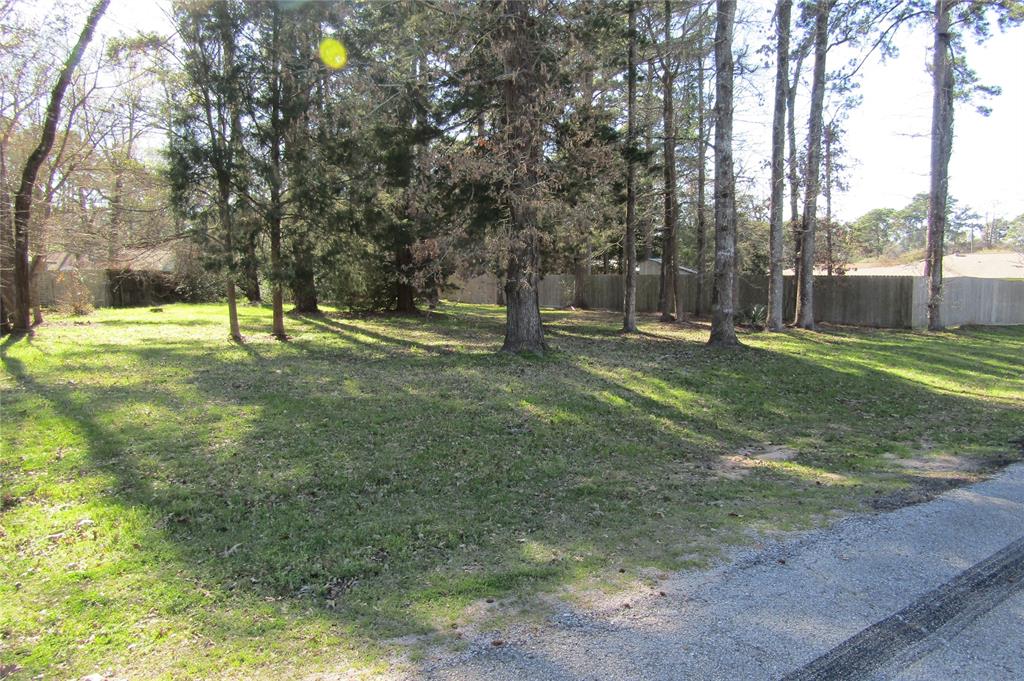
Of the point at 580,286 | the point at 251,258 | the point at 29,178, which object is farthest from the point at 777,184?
the point at 29,178

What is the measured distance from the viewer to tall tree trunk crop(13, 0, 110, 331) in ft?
50.6

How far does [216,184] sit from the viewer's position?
51.8ft

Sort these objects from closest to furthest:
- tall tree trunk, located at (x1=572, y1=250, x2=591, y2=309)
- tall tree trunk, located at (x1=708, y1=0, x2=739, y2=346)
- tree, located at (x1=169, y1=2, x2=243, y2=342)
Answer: tall tree trunk, located at (x1=708, y1=0, x2=739, y2=346) → tree, located at (x1=169, y1=2, x2=243, y2=342) → tall tree trunk, located at (x1=572, y1=250, x2=591, y2=309)

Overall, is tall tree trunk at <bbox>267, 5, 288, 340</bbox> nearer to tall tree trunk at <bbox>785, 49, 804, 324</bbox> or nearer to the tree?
the tree

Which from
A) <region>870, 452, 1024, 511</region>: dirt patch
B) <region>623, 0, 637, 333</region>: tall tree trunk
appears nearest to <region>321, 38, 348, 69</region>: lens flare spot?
<region>623, 0, 637, 333</region>: tall tree trunk

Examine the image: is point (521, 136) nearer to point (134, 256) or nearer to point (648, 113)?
point (648, 113)

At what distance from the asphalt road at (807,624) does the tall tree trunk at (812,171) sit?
1086 centimetres

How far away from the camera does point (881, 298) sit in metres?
23.0

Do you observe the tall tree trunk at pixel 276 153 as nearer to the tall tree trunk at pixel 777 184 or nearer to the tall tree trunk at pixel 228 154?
the tall tree trunk at pixel 228 154

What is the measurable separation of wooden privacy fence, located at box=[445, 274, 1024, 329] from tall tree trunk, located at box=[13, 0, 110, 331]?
38.9ft

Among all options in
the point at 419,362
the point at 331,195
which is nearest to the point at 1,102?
the point at 331,195

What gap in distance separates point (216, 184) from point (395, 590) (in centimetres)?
1440

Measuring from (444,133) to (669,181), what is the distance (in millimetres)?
9309

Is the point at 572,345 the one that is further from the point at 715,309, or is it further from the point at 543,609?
the point at 543,609
